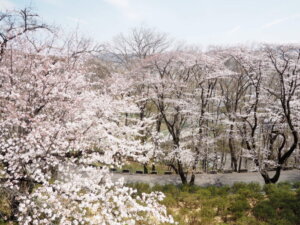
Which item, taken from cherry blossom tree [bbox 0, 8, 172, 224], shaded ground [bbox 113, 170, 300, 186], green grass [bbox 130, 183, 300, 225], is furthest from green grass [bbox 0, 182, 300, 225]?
shaded ground [bbox 113, 170, 300, 186]

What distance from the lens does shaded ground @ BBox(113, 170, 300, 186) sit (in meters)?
15.2

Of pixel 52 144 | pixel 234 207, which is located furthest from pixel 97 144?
pixel 234 207

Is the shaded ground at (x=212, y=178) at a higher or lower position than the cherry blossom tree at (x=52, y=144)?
lower

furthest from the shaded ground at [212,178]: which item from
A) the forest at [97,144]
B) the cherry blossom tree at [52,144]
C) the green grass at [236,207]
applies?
the cherry blossom tree at [52,144]

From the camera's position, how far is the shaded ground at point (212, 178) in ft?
49.9

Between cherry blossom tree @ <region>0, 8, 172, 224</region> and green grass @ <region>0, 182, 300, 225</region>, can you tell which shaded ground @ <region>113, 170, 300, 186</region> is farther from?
cherry blossom tree @ <region>0, 8, 172, 224</region>

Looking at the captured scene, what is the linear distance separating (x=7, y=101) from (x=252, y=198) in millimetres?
10736

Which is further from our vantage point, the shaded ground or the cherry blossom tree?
the shaded ground

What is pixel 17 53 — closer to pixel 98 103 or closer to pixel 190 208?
pixel 98 103

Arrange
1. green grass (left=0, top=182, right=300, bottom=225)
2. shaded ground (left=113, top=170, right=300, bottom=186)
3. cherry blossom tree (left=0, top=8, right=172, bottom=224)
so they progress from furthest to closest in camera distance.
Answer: shaded ground (left=113, top=170, right=300, bottom=186) < green grass (left=0, top=182, right=300, bottom=225) < cherry blossom tree (left=0, top=8, right=172, bottom=224)

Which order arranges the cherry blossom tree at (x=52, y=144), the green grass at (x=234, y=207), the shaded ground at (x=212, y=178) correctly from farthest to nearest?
the shaded ground at (x=212, y=178) < the green grass at (x=234, y=207) < the cherry blossom tree at (x=52, y=144)

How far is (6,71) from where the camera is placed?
882cm

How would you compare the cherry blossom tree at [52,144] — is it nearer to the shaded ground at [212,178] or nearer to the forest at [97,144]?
the forest at [97,144]

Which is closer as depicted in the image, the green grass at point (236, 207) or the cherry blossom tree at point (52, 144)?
the cherry blossom tree at point (52, 144)
